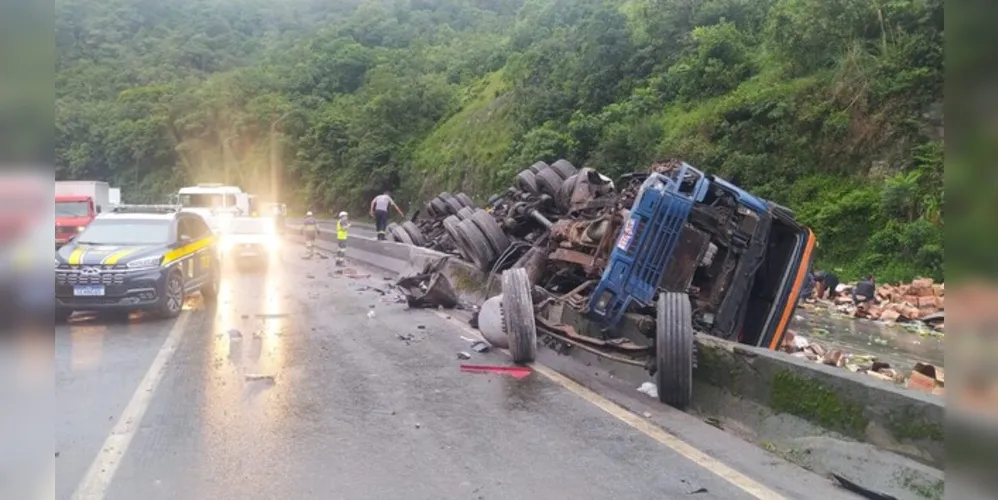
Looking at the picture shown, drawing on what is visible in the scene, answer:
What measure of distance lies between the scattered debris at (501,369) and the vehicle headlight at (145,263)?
570cm

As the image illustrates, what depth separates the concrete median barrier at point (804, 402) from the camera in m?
4.42

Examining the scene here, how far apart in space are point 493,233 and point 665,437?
732cm

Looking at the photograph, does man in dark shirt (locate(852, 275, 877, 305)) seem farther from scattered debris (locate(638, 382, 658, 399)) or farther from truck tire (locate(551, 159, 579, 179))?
scattered debris (locate(638, 382, 658, 399))

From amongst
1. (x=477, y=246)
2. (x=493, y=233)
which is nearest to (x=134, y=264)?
(x=477, y=246)

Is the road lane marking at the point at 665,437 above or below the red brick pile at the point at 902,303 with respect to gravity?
below

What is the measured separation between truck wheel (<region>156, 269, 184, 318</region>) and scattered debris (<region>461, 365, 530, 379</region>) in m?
5.56

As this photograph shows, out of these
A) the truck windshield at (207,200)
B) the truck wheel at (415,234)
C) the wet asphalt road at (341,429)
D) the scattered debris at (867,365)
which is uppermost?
the truck windshield at (207,200)

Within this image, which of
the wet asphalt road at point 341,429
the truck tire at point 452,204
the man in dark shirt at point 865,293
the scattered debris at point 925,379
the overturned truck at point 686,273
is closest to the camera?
the wet asphalt road at point 341,429

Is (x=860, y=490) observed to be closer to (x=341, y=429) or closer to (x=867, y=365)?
(x=341, y=429)

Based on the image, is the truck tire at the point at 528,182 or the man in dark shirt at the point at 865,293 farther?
the truck tire at the point at 528,182

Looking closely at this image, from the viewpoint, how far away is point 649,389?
23.0 ft

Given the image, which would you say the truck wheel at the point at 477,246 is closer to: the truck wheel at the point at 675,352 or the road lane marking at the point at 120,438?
the road lane marking at the point at 120,438

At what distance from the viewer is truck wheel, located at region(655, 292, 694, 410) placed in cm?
620

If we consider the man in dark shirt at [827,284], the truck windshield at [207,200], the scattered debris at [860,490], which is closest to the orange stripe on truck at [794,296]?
the scattered debris at [860,490]
